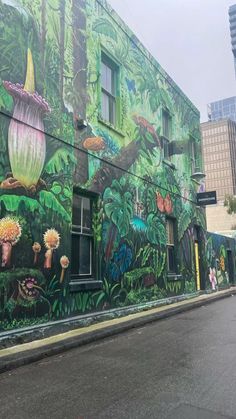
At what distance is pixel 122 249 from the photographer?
1005 centimetres

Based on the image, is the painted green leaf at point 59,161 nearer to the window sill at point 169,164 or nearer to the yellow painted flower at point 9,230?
the yellow painted flower at point 9,230

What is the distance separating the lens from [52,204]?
771 centimetres

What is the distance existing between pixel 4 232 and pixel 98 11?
7196 mm

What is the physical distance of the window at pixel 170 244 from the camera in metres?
13.5

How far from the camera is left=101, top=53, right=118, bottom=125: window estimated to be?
34.2 feet

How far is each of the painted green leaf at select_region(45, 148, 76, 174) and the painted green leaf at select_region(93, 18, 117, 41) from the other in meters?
4.05

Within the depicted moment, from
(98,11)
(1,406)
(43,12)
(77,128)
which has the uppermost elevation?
(98,11)

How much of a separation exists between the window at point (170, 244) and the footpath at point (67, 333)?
102 inches

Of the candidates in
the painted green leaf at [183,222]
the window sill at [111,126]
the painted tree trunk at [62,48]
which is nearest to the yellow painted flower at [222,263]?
the painted green leaf at [183,222]

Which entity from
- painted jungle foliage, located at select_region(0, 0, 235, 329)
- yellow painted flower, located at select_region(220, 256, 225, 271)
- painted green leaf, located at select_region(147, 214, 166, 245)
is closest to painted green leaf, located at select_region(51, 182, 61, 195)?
painted jungle foliage, located at select_region(0, 0, 235, 329)

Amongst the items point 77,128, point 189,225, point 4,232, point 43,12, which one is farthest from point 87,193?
point 189,225

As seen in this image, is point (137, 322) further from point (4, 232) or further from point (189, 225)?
point (189, 225)

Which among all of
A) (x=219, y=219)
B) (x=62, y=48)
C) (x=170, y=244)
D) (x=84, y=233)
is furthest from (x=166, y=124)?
(x=219, y=219)

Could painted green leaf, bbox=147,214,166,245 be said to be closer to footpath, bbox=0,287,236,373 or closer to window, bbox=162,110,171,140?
footpath, bbox=0,287,236,373
